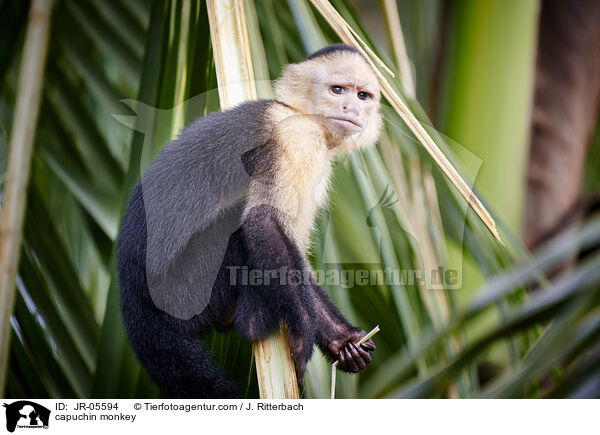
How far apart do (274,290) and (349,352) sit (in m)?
0.17

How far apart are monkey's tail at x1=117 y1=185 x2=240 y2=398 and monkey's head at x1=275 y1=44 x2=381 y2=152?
30 centimetres

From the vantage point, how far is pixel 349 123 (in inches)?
38.1

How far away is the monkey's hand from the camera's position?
947 mm

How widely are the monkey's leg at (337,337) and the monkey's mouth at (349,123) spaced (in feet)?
0.85

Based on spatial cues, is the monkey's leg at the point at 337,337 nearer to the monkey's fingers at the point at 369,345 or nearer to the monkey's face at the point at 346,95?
the monkey's fingers at the point at 369,345

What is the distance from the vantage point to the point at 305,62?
0.99 metres

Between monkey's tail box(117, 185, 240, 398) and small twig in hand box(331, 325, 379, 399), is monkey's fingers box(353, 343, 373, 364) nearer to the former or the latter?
small twig in hand box(331, 325, 379, 399)

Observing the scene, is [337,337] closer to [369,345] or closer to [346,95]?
[369,345]

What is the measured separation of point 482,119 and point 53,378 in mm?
857
